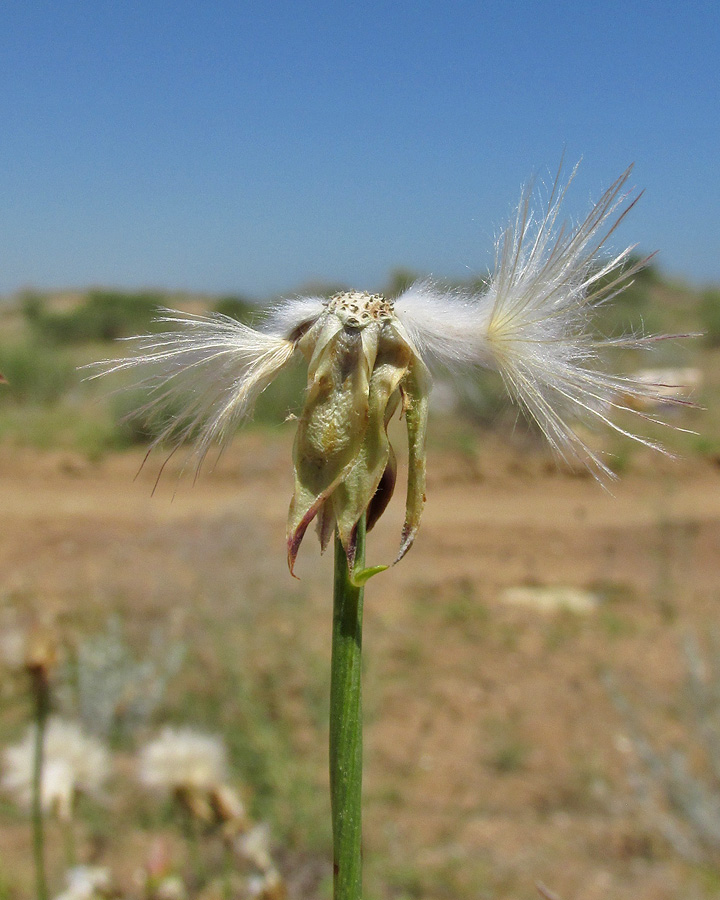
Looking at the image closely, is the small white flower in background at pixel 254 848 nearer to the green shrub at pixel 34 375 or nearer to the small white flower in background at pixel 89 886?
the small white flower in background at pixel 89 886

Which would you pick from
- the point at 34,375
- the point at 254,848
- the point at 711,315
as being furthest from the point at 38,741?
the point at 711,315

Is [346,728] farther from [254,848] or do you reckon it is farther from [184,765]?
[184,765]

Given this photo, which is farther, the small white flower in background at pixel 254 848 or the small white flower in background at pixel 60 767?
the small white flower in background at pixel 60 767

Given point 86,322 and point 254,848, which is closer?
point 254,848

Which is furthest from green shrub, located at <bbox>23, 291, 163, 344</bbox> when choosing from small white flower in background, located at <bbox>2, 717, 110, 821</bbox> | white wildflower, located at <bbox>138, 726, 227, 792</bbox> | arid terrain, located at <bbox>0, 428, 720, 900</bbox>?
white wildflower, located at <bbox>138, 726, 227, 792</bbox>

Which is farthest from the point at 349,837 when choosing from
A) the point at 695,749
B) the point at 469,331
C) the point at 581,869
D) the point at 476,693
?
the point at 476,693

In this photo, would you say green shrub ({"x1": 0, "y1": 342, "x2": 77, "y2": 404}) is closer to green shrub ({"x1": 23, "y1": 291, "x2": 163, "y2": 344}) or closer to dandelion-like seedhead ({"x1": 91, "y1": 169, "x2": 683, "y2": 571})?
green shrub ({"x1": 23, "y1": 291, "x2": 163, "y2": 344})

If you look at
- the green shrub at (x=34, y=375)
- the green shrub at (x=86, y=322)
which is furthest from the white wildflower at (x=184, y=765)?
the green shrub at (x=86, y=322)
